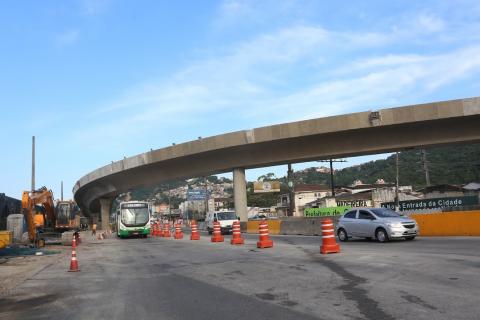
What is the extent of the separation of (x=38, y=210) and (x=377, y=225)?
30.2m

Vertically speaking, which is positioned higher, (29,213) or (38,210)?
(38,210)

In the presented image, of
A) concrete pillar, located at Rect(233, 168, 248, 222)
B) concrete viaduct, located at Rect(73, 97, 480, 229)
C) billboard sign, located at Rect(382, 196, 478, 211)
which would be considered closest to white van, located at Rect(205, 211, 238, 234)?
concrete pillar, located at Rect(233, 168, 248, 222)

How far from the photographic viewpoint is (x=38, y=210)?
41.8 metres

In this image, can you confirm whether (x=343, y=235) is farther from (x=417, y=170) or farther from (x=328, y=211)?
(x=417, y=170)

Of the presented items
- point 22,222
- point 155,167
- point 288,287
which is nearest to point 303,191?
point 155,167

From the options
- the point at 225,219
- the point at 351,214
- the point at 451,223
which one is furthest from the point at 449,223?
the point at 225,219

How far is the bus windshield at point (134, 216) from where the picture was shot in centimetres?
4216

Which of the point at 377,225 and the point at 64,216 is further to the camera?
the point at 64,216

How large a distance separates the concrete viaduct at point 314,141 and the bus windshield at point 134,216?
7.85 m

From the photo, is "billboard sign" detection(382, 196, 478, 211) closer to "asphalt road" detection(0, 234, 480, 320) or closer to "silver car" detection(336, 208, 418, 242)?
"silver car" detection(336, 208, 418, 242)

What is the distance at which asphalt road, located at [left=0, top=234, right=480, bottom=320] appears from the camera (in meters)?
7.87

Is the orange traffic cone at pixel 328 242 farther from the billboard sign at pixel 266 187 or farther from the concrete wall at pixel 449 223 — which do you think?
the billboard sign at pixel 266 187

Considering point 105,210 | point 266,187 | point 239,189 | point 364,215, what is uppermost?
point 266,187

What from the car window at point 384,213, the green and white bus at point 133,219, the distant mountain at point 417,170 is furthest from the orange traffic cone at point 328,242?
the distant mountain at point 417,170
